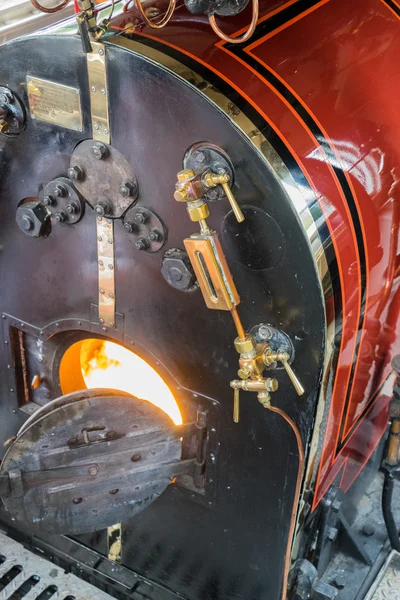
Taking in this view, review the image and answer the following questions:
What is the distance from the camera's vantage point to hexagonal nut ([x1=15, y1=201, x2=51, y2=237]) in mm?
2699

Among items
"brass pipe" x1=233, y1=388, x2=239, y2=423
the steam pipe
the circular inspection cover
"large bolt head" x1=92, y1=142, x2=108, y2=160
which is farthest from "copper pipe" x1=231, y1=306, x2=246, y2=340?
the steam pipe

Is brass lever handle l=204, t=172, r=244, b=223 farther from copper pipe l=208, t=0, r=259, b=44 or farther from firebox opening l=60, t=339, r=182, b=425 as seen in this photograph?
firebox opening l=60, t=339, r=182, b=425

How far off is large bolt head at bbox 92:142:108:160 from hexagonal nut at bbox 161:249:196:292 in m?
0.36

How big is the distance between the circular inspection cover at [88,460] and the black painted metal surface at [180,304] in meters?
0.17

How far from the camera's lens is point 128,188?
246 cm

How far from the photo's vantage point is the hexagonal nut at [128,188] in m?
2.46

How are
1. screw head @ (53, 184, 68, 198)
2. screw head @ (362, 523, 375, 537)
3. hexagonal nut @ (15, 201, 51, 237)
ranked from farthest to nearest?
screw head @ (362, 523, 375, 537), hexagonal nut @ (15, 201, 51, 237), screw head @ (53, 184, 68, 198)

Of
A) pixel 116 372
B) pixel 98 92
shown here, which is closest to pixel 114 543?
pixel 116 372

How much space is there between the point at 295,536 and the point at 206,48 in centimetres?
164

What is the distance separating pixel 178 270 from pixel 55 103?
2.14 ft

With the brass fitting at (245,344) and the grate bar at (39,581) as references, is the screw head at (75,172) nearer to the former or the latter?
the brass fitting at (245,344)

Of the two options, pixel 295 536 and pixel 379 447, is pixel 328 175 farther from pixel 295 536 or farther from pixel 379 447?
pixel 379 447

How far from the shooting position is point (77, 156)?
8.29 feet

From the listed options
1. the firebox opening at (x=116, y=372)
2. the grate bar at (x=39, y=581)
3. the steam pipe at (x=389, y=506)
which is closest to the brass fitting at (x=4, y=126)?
Result: the firebox opening at (x=116, y=372)
